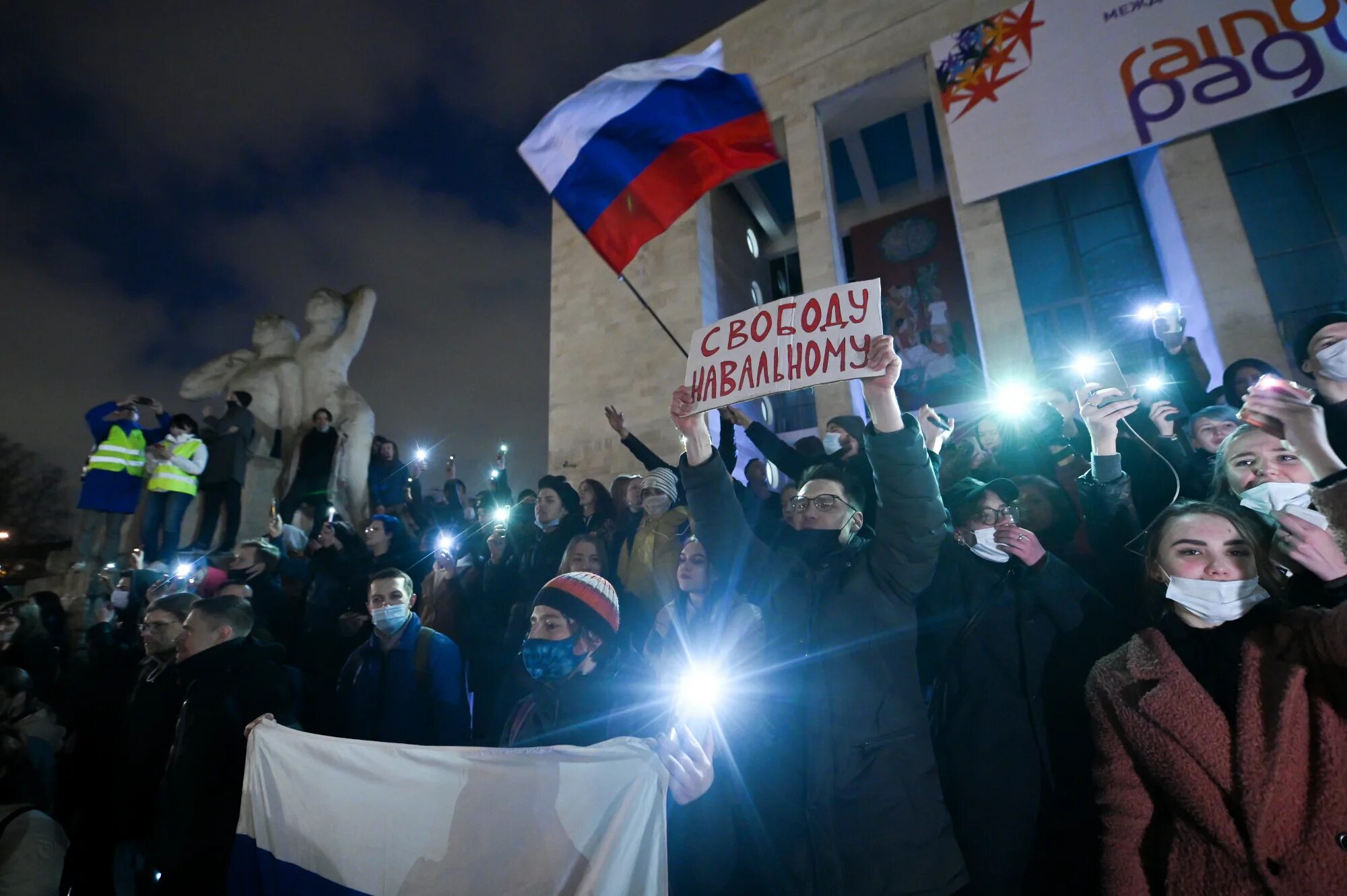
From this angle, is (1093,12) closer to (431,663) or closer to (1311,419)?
(1311,419)

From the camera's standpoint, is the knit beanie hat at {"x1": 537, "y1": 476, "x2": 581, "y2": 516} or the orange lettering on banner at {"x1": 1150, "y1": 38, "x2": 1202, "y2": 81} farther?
the orange lettering on banner at {"x1": 1150, "y1": 38, "x2": 1202, "y2": 81}

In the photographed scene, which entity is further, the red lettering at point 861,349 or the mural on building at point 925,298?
the mural on building at point 925,298

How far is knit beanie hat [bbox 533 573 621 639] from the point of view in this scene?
8.53 ft

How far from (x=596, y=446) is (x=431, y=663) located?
9198 mm

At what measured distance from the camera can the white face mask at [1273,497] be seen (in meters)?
2.04

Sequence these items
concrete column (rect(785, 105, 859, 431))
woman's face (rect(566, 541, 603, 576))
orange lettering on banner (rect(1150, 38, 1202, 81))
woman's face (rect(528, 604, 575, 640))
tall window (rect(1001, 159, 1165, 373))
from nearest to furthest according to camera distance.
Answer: woman's face (rect(528, 604, 575, 640)), woman's face (rect(566, 541, 603, 576)), orange lettering on banner (rect(1150, 38, 1202, 81)), tall window (rect(1001, 159, 1165, 373)), concrete column (rect(785, 105, 859, 431))

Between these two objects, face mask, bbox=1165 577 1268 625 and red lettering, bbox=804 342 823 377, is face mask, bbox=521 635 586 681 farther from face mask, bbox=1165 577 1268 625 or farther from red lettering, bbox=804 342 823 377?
face mask, bbox=1165 577 1268 625

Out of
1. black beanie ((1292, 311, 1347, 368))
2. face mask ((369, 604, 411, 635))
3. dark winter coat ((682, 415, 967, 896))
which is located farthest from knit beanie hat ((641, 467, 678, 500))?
black beanie ((1292, 311, 1347, 368))

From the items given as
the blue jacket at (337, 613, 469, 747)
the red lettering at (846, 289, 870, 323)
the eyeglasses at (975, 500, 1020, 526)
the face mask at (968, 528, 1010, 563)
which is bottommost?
the blue jacket at (337, 613, 469, 747)

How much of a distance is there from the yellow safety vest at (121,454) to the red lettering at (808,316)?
9215mm

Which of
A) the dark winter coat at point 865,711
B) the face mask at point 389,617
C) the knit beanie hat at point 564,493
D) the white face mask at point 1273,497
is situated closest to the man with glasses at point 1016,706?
the dark winter coat at point 865,711

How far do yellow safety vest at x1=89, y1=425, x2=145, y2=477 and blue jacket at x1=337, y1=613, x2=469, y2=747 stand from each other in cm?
696

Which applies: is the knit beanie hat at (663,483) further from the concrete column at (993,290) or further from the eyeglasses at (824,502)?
the concrete column at (993,290)

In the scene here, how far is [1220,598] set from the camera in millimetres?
1751
